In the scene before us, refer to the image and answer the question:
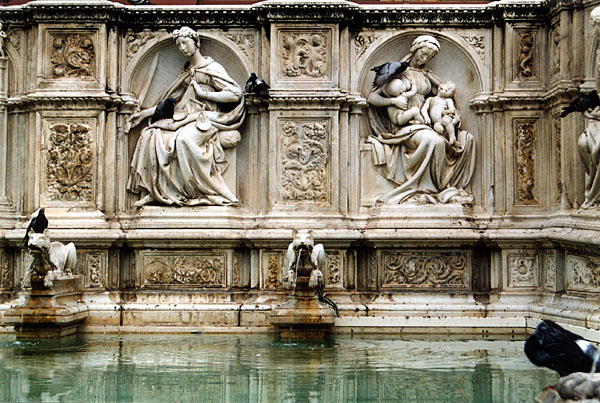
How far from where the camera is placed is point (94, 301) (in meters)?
13.9

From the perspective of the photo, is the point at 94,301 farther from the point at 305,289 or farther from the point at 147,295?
the point at 305,289

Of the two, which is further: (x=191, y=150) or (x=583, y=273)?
(x=191, y=150)

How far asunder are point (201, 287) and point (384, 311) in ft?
8.38

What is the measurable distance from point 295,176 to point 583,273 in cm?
405

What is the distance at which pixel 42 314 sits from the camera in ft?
42.0

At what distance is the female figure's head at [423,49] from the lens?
46.7 ft

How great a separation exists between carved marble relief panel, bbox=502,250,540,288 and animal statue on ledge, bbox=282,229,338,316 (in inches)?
107

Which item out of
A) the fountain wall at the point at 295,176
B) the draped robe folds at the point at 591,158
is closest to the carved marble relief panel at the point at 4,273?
the fountain wall at the point at 295,176

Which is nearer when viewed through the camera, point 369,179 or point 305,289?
point 305,289

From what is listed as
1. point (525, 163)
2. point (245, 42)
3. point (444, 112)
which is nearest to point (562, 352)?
point (525, 163)

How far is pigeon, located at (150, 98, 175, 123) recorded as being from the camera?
1427cm

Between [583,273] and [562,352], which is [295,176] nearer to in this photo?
[583,273]

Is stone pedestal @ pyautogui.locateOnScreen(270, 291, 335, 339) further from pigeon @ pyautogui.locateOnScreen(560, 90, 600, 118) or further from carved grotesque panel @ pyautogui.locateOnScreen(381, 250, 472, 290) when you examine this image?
pigeon @ pyautogui.locateOnScreen(560, 90, 600, 118)

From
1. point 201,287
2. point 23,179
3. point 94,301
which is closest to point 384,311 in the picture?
point 201,287
